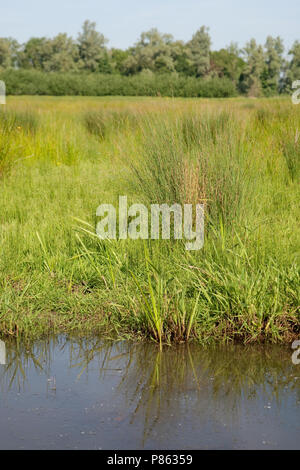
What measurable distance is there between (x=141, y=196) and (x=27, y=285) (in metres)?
1.30

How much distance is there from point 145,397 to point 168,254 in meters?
1.63

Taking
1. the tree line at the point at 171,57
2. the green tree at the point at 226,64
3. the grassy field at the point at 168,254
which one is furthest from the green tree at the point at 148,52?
the grassy field at the point at 168,254

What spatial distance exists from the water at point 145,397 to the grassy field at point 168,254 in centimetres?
19

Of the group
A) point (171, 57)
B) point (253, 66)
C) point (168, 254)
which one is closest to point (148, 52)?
point (171, 57)

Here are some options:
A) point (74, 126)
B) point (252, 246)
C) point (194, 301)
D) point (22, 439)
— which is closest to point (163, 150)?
point (252, 246)

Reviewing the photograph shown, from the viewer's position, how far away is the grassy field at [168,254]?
3.25 m

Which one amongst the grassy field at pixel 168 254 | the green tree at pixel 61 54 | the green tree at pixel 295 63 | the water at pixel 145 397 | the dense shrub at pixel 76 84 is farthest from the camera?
the green tree at pixel 61 54

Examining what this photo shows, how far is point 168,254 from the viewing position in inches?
160

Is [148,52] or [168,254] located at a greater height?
[148,52]

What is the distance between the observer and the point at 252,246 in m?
3.81

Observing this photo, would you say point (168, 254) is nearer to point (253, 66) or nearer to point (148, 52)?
point (148, 52)

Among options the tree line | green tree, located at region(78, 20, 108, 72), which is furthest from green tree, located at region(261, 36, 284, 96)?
green tree, located at region(78, 20, 108, 72)

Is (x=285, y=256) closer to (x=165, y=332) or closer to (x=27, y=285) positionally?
(x=165, y=332)

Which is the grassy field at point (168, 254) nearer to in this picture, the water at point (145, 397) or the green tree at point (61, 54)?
the water at point (145, 397)
